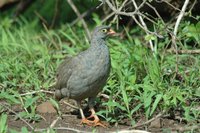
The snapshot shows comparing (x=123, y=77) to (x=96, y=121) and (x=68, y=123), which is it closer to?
(x=96, y=121)

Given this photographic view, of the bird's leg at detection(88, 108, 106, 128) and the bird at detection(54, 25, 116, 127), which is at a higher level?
the bird at detection(54, 25, 116, 127)

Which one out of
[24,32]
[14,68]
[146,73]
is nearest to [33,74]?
[14,68]

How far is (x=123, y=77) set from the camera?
7410mm

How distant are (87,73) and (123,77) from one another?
946mm

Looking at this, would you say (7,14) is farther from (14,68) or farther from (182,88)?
(182,88)

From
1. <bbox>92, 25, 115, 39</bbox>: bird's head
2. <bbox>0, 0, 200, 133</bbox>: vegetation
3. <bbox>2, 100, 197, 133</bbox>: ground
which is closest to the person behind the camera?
<bbox>2, 100, 197, 133</bbox>: ground

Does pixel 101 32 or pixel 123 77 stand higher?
pixel 101 32

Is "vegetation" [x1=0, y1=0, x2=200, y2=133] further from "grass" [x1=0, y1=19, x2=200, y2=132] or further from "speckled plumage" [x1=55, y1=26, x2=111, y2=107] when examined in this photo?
"speckled plumage" [x1=55, y1=26, x2=111, y2=107]

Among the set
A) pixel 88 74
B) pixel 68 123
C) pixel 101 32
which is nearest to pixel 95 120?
pixel 68 123

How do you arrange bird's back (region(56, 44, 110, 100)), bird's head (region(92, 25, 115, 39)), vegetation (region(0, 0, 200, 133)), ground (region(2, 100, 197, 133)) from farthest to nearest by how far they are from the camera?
1. bird's head (region(92, 25, 115, 39))
2. vegetation (region(0, 0, 200, 133))
3. bird's back (region(56, 44, 110, 100))
4. ground (region(2, 100, 197, 133))

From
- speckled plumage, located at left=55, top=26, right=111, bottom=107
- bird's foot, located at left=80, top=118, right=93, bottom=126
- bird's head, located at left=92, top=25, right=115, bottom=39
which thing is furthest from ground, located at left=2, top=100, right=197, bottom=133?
bird's head, located at left=92, top=25, right=115, bottom=39

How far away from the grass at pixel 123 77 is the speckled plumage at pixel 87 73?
28 centimetres

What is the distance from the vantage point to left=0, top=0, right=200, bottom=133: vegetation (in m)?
6.68

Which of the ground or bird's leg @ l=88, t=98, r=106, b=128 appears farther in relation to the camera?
bird's leg @ l=88, t=98, r=106, b=128
